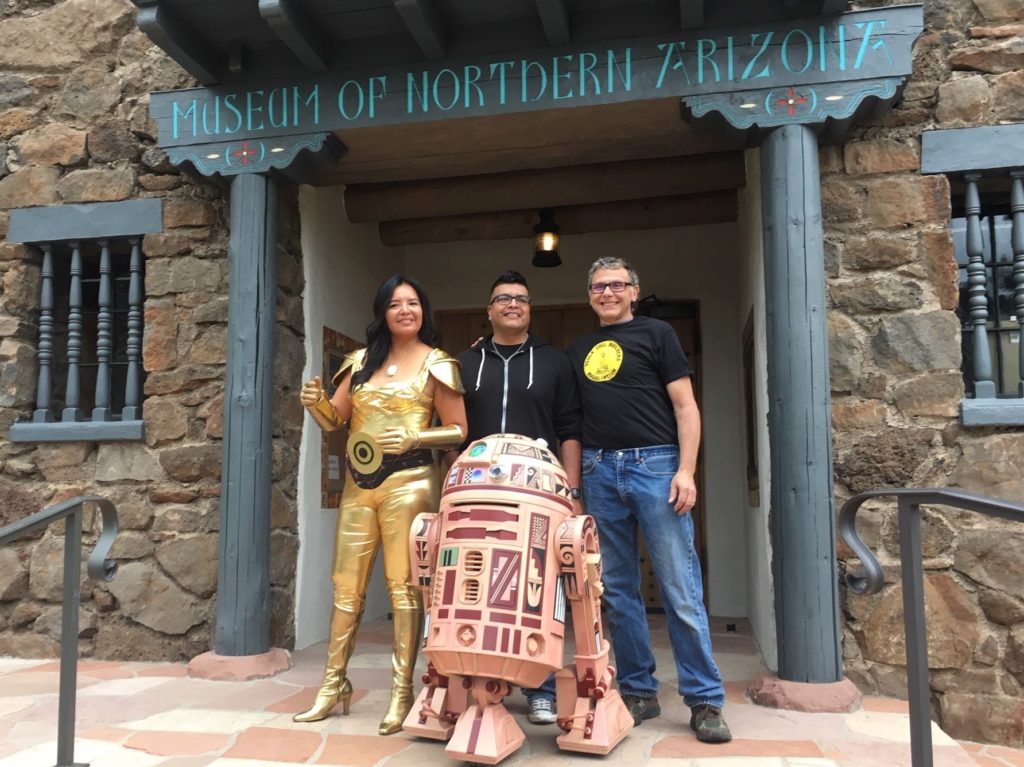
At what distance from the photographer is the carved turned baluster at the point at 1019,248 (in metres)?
3.70

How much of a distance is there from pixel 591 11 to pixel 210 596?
3.29 m

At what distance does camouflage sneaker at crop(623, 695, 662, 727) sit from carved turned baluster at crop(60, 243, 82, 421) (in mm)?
3252

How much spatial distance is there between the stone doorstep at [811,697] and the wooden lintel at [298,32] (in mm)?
3274

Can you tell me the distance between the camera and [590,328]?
584 centimetres

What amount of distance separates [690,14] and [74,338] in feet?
11.5

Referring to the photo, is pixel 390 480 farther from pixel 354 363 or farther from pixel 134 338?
pixel 134 338

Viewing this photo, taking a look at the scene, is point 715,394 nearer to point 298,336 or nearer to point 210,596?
point 298,336

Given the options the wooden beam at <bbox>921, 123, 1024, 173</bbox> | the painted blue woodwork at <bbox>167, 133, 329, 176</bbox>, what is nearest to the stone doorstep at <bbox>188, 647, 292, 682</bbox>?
the painted blue woodwork at <bbox>167, 133, 329, 176</bbox>

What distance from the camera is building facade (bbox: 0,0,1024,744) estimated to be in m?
3.54

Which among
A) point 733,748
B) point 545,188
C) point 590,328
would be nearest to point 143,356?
point 545,188

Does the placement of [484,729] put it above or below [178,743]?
above

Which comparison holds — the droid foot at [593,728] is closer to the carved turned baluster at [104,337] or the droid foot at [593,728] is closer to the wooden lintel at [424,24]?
the wooden lintel at [424,24]

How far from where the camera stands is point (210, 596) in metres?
4.26

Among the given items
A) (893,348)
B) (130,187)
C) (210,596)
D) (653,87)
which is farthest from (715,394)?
(130,187)
